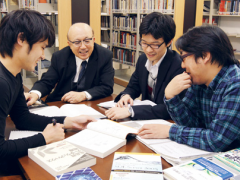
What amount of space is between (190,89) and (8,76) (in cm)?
95

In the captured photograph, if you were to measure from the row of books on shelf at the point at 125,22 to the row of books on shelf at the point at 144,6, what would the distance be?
0.15 metres

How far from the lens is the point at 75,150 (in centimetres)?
105

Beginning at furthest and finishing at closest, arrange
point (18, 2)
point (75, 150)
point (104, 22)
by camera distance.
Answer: point (104, 22) → point (18, 2) → point (75, 150)

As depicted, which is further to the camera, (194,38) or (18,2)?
(18,2)

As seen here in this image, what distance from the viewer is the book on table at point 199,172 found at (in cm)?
85

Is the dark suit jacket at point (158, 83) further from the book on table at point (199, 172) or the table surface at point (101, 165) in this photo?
the book on table at point (199, 172)

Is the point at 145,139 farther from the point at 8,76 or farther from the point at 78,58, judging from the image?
the point at 78,58

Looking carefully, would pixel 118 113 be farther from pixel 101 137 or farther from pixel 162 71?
pixel 162 71

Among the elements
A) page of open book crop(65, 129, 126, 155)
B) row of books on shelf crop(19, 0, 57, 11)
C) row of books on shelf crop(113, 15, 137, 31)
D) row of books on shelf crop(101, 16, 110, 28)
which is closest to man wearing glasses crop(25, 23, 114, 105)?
page of open book crop(65, 129, 126, 155)

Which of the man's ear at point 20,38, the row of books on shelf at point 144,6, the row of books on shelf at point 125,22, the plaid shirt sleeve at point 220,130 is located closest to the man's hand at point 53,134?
the man's ear at point 20,38

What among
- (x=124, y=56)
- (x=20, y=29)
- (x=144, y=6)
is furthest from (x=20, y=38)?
(x=124, y=56)

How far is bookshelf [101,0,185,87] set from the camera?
5031 mm

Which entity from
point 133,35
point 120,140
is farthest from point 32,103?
point 133,35

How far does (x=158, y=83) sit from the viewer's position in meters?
1.89
